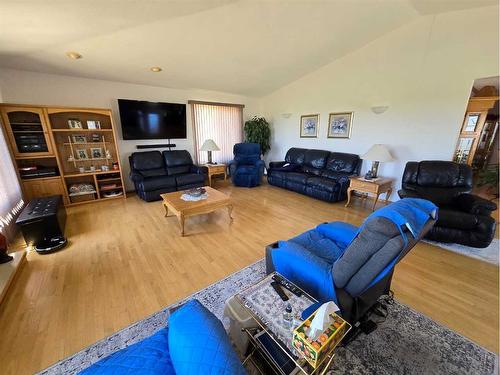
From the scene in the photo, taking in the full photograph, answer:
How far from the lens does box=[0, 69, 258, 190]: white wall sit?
3.27 m

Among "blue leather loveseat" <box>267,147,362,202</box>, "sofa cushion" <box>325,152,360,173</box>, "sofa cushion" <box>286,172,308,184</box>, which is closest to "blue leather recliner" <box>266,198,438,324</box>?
"blue leather loveseat" <box>267,147,362,202</box>

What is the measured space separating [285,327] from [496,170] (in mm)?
5629

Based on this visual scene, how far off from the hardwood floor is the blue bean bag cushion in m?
1.00

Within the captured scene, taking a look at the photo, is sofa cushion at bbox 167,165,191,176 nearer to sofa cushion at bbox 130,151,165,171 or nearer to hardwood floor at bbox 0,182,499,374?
sofa cushion at bbox 130,151,165,171

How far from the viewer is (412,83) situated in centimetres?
340

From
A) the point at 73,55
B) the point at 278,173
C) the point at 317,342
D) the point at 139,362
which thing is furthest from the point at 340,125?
the point at 139,362

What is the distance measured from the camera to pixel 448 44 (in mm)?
3008

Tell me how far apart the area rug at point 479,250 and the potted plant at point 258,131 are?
4298 mm

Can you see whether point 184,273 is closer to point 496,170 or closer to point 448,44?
point 448,44

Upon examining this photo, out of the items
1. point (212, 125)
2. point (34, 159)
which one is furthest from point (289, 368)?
point (212, 125)

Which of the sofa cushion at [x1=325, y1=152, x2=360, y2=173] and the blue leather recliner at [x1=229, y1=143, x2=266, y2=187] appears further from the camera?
the blue leather recliner at [x1=229, y1=143, x2=266, y2=187]

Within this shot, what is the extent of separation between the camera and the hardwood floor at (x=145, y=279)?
4.80 ft

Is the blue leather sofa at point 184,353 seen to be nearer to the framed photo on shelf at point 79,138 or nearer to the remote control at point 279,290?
the remote control at point 279,290

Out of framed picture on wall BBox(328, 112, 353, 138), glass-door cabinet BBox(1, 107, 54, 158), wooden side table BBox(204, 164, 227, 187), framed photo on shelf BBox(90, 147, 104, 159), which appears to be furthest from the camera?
wooden side table BBox(204, 164, 227, 187)
